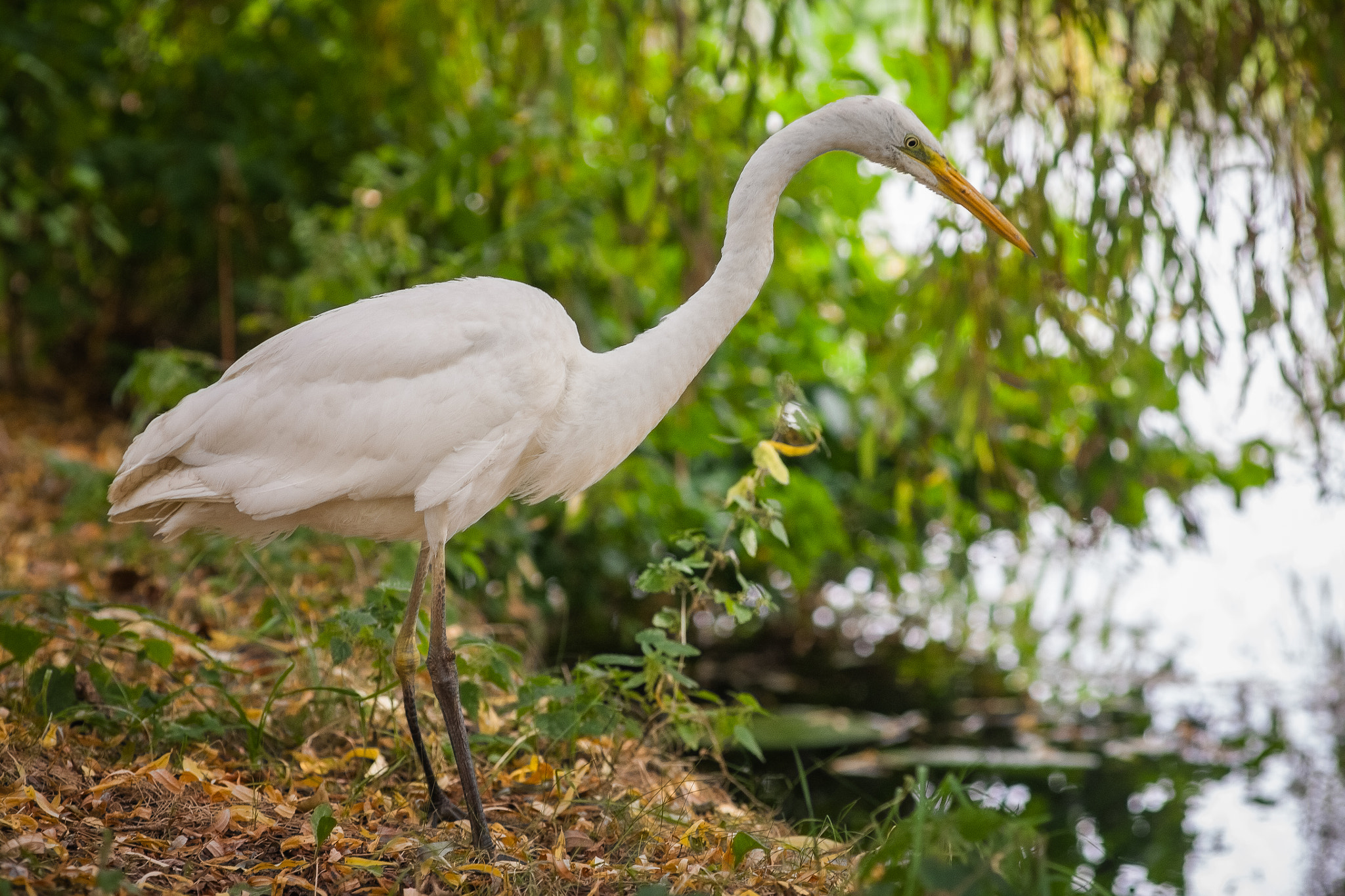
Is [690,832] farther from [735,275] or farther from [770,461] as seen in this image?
[735,275]

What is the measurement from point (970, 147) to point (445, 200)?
213cm

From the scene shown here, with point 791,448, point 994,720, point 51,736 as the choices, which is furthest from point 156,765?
point 994,720

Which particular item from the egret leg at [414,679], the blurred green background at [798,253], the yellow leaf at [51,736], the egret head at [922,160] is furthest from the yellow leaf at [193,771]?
the egret head at [922,160]

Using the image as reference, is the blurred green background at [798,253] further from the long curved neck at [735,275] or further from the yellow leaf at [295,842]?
the yellow leaf at [295,842]

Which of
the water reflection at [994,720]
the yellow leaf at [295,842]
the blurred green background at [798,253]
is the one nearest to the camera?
the yellow leaf at [295,842]

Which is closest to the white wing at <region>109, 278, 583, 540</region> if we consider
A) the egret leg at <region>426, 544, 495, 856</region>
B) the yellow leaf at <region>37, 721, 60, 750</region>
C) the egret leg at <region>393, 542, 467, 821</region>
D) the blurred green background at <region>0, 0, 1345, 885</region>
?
the egret leg at <region>426, 544, 495, 856</region>

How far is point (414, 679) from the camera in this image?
2.78 meters

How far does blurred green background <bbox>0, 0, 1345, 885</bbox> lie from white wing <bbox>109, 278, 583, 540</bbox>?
1.13 m

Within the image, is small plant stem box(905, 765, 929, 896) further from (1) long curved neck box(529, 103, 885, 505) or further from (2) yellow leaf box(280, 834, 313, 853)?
(2) yellow leaf box(280, 834, 313, 853)

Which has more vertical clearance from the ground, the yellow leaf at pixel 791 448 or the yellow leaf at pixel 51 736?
the yellow leaf at pixel 791 448

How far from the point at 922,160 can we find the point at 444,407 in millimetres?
1247

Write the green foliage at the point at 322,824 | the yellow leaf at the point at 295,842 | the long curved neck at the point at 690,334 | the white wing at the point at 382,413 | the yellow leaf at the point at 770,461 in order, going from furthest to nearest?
the yellow leaf at the point at 770,461, the long curved neck at the point at 690,334, the white wing at the point at 382,413, the yellow leaf at the point at 295,842, the green foliage at the point at 322,824

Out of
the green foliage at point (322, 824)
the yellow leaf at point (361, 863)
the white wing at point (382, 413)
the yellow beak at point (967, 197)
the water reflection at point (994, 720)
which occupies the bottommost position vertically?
the yellow leaf at point (361, 863)

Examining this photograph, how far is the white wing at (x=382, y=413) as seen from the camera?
2516mm
